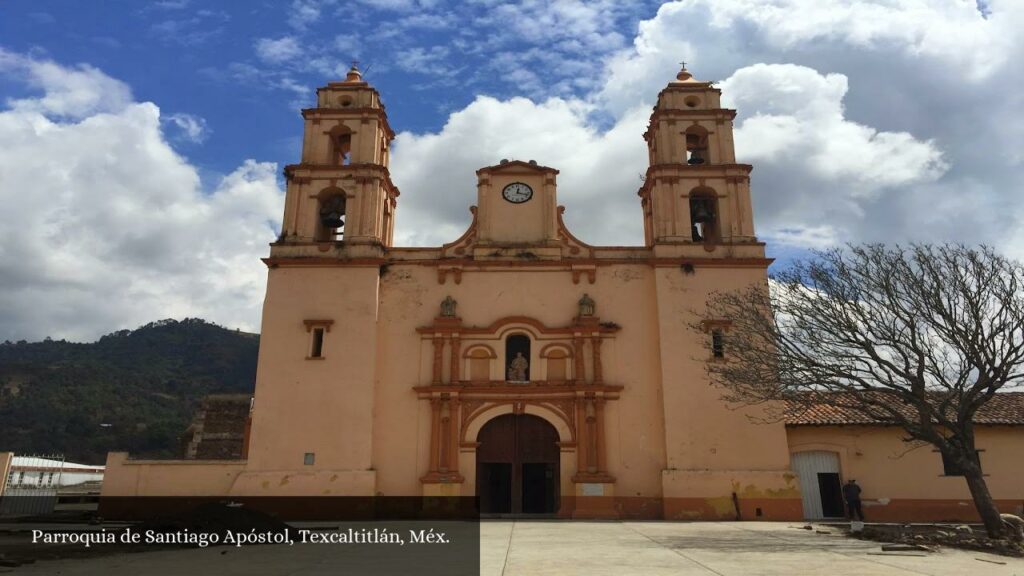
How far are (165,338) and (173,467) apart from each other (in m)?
70.1

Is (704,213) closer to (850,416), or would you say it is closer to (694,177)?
(694,177)

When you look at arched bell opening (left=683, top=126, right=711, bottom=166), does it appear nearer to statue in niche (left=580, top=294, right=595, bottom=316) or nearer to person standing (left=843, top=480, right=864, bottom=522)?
statue in niche (left=580, top=294, right=595, bottom=316)

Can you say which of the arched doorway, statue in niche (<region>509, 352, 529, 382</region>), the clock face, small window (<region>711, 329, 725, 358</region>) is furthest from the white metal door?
the clock face

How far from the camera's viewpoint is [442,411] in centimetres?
2031

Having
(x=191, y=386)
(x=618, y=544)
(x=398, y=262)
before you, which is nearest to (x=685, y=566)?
(x=618, y=544)

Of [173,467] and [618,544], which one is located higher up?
[173,467]

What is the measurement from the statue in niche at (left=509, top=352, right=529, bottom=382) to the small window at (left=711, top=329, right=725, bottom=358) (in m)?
5.32

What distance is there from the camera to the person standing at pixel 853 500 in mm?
19516

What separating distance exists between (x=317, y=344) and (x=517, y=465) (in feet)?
21.9

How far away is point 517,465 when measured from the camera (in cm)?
2030

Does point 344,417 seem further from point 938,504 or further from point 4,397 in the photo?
point 4,397

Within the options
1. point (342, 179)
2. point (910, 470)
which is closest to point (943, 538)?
point (910, 470)

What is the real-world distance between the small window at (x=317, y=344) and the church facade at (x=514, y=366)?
63 millimetres
